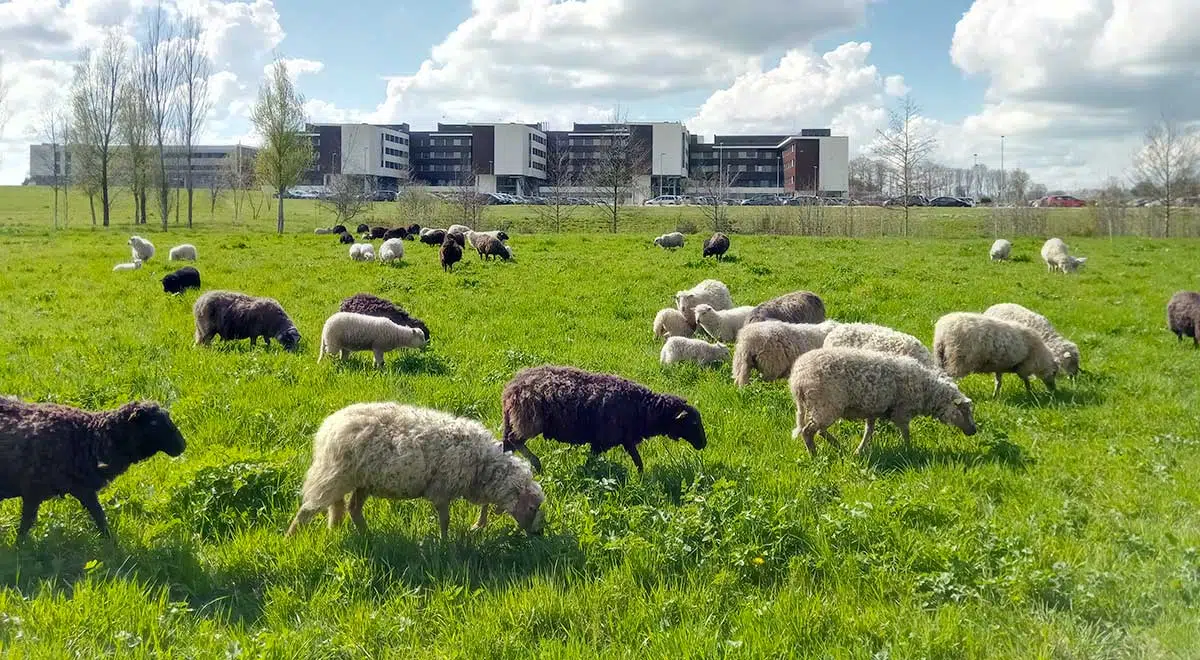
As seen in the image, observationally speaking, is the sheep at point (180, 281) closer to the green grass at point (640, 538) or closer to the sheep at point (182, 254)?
the green grass at point (640, 538)

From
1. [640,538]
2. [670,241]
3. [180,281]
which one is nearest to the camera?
[640,538]

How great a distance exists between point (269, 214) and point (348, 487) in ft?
238

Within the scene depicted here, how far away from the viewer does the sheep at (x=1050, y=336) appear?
11.2 meters

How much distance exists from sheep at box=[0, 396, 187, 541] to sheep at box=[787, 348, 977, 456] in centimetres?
573

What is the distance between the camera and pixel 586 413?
710 centimetres

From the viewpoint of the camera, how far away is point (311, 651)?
4031 mm

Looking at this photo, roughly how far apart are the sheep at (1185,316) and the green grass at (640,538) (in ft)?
10.4

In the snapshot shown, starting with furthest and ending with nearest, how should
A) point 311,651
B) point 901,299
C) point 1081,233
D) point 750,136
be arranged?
Result: point 750,136
point 1081,233
point 901,299
point 311,651

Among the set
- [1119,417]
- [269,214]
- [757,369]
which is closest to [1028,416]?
[1119,417]

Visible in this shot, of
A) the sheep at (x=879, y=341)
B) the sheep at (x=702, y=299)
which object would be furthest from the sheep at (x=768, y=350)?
the sheep at (x=702, y=299)

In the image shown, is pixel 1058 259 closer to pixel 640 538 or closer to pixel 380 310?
pixel 380 310

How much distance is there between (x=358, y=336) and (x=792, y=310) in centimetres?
740

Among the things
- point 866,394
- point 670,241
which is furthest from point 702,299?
point 670,241

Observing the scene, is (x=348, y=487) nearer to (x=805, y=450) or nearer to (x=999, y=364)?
(x=805, y=450)
